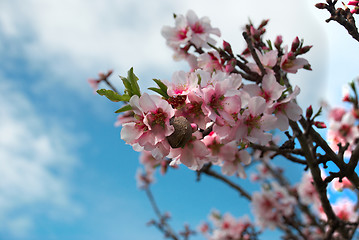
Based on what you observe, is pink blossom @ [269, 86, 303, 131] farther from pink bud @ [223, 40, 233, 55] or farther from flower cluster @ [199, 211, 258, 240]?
flower cluster @ [199, 211, 258, 240]

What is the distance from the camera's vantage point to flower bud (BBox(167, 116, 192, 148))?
1.27m

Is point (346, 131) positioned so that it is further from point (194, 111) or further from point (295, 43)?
point (194, 111)

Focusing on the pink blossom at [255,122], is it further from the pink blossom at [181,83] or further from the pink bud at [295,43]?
the pink bud at [295,43]

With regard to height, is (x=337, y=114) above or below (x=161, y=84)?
above

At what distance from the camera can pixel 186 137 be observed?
129cm

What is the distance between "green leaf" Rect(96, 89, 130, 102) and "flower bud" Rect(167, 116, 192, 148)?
0.85 ft

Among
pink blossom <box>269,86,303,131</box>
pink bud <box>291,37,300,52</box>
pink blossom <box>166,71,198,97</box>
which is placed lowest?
pink blossom <box>269,86,303,131</box>

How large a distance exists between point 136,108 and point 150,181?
18.3 feet

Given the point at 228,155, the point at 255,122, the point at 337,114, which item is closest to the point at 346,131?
the point at 337,114

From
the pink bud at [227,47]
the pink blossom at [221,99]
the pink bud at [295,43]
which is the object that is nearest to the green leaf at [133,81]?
the pink blossom at [221,99]

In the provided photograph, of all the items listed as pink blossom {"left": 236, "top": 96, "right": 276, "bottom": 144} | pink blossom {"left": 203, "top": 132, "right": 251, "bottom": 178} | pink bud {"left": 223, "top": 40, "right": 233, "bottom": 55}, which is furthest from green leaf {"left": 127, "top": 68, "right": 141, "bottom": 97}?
pink bud {"left": 223, "top": 40, "right": 233, "bottom": 55}

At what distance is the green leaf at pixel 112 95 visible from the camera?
1.37 meters

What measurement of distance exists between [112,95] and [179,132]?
1.22 feet

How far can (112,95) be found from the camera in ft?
4.54
